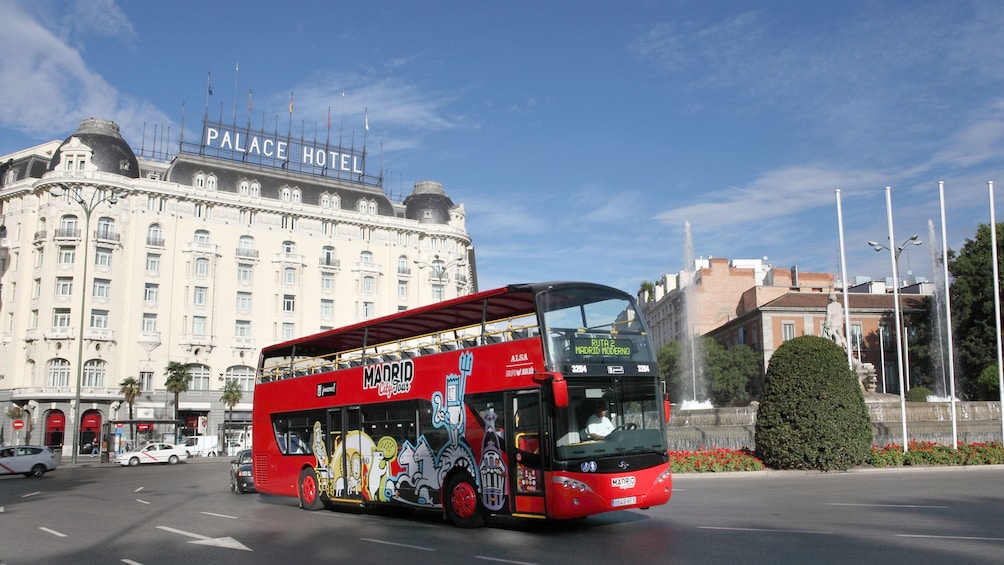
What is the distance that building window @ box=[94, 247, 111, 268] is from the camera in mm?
63094

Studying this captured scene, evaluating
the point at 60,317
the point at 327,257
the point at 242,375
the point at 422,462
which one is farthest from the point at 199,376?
the point at 422,462

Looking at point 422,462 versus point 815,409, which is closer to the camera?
point 422,462

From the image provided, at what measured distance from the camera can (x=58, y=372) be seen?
60.7 m

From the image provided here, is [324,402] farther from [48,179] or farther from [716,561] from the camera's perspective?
[48,179]

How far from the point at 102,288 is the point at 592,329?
2371 inches

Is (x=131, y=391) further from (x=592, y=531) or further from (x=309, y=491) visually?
(x=592, y=531)

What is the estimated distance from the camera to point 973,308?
5903 cm

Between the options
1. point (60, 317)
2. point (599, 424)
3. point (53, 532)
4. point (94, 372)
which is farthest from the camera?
point (94, 372)

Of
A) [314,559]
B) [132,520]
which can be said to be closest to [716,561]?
[314,559]

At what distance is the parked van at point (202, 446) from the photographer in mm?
59156

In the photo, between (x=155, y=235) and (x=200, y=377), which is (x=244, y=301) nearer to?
(x=200, y=377)

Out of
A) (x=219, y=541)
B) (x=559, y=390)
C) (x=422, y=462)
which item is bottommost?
(x=219, y=541)

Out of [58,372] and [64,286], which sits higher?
Result: [64,286]

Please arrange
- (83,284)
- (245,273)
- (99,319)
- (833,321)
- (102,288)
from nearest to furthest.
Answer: (833,321) → (83,284) → (99,319) → (102,288) → (245,273)
